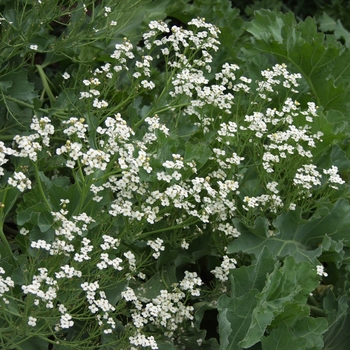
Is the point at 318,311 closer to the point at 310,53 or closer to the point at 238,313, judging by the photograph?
the point at 238,313

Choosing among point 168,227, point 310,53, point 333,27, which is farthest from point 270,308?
point 333,27

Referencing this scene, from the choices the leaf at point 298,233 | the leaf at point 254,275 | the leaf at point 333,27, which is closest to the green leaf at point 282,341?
the leaf at point 254,275

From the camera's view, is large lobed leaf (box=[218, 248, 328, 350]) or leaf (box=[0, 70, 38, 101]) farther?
leaf (box=[0, 70, 38, 101])

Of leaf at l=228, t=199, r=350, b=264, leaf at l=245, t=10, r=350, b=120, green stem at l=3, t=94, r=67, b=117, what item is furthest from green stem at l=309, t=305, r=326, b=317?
green stem at l=3, t=94, r=67, b=117

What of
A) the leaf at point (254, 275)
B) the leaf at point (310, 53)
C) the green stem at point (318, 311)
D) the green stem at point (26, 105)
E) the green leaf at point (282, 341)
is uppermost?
the leaf at point (310, 53)

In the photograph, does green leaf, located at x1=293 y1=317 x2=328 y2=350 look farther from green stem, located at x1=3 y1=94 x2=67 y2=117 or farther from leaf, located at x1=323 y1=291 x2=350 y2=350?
green stem, located at x1=3 y1=94 x2=67 y2=117

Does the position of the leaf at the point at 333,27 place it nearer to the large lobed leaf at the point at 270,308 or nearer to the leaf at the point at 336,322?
the leaf at the point at 336,322

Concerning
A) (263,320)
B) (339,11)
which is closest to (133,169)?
(263,320)

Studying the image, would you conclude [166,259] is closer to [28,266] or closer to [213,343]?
[213,343]
